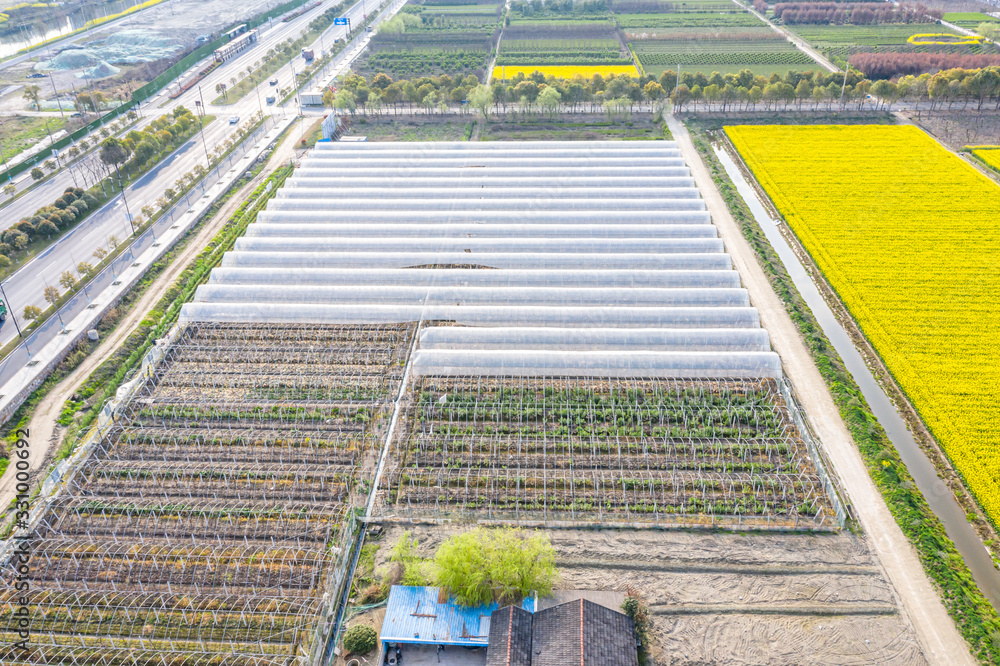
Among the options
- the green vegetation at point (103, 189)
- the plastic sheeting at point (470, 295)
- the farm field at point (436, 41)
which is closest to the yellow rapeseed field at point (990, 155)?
the plastic sheeting at point (470, 295)

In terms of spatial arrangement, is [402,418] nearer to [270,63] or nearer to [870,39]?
[270,63]

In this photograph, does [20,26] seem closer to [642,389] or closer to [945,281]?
[642,389]

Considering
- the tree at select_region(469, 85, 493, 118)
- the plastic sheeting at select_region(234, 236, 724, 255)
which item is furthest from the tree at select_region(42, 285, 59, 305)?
the tree at select_region(469, 85, 493, 118)

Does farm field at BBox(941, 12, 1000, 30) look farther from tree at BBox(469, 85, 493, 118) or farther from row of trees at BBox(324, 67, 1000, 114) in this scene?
tree at BBox(469, 85, 493, 118)

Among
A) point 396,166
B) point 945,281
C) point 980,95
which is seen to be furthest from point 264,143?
point 980,95

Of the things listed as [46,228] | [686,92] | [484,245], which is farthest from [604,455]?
[686,92]

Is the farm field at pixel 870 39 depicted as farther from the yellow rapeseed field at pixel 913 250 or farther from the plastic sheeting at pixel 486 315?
the plastic sheeting at pixel 486 315
